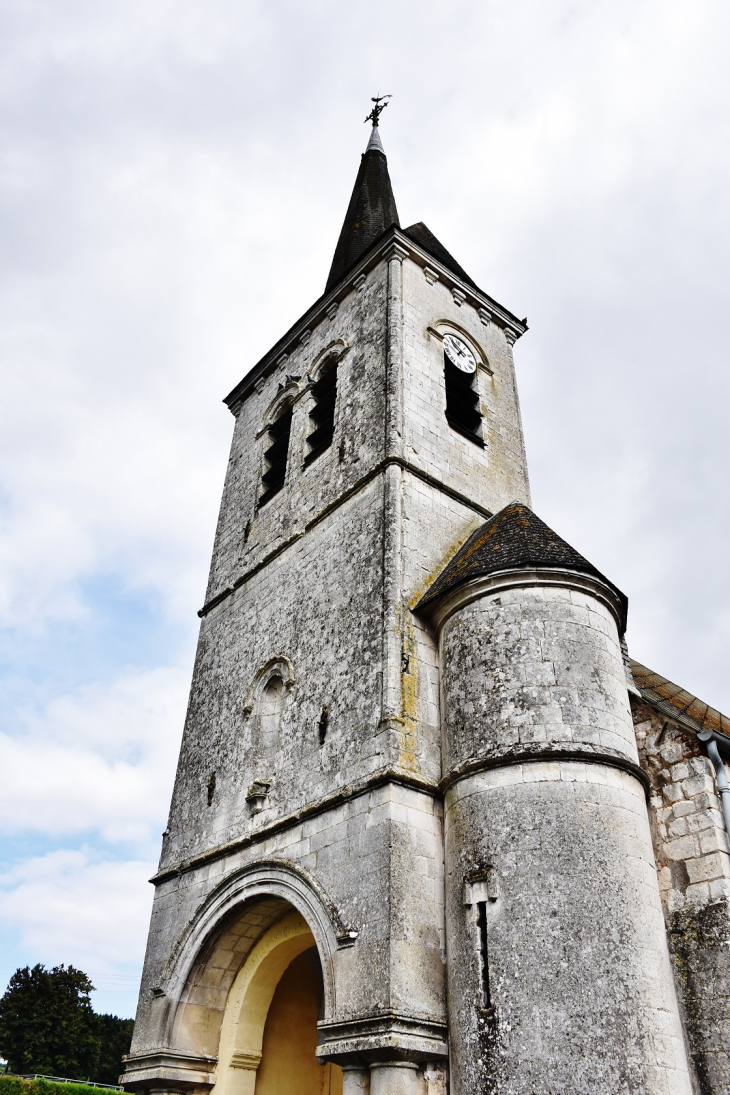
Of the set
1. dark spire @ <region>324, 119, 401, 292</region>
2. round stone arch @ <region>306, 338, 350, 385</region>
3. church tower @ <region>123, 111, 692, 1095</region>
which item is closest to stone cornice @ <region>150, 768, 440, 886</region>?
church tower @ <region>123, 111, 692, 1095</region>

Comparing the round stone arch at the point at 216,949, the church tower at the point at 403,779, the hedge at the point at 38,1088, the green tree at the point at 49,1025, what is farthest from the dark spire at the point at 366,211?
the green tree at the point at 49,1025

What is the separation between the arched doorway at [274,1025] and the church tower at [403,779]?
0.03 meters

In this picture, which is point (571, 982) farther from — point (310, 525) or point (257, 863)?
point (310, 525)

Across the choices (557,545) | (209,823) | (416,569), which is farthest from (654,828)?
(209,823)

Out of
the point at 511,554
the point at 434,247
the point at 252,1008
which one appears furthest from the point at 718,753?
the point at 434,247

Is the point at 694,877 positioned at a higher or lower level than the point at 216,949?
higher

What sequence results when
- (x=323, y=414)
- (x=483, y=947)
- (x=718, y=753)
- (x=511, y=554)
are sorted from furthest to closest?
(x=323, y=414) < (x=511, y=554) < (x=718, y=753) < (x=483, y=947)

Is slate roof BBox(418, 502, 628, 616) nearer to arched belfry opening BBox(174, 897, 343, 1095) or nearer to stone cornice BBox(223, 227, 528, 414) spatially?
arched belfry opening BBox(174, 897, 343, 1095)

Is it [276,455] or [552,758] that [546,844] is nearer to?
[552,758]

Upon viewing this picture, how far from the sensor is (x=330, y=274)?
16.3 meters

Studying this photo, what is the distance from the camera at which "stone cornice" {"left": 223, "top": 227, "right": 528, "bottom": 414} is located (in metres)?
12.7

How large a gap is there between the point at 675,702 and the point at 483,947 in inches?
146

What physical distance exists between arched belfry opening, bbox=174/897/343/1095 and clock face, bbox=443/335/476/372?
7.89m

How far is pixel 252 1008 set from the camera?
30.5 ft
